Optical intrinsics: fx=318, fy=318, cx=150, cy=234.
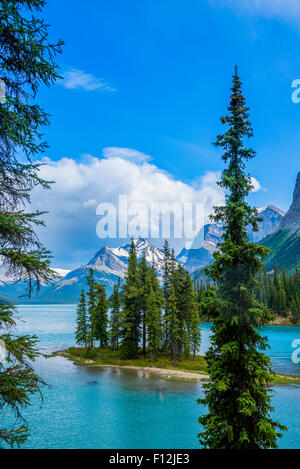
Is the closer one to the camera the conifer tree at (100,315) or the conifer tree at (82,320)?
the conifer tree at (100,315)

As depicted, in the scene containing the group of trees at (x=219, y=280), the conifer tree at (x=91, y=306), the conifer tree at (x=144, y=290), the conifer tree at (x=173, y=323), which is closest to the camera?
the group of trees at (x=219, y=280)

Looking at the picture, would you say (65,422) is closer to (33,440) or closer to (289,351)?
(33,440)

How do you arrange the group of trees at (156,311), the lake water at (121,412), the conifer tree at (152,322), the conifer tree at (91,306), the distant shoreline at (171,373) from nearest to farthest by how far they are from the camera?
the lake water at (121,412)
the distant shoreline at (171,373)
the conifer tree at (152,322)
the group of trees at (156,311)
the conifer tree at (91,306)

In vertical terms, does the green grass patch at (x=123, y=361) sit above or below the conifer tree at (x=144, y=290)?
below

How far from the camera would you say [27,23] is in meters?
7.53

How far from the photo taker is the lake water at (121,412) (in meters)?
25.2

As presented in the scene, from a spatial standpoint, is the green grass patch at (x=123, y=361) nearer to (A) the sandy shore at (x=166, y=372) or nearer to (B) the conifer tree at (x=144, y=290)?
(A) the sandy shore at (x=166, y=372)

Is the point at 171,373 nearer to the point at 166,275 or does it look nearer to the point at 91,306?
the point at 166,275

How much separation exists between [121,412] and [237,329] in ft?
76.3

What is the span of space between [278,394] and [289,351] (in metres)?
37.8

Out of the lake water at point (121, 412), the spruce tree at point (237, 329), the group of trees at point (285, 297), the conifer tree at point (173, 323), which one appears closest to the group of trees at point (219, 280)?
the spruce tree at point (237, 329)

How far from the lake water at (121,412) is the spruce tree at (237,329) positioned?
12605mm

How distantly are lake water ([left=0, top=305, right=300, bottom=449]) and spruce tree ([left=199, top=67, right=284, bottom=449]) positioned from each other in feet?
41.4
